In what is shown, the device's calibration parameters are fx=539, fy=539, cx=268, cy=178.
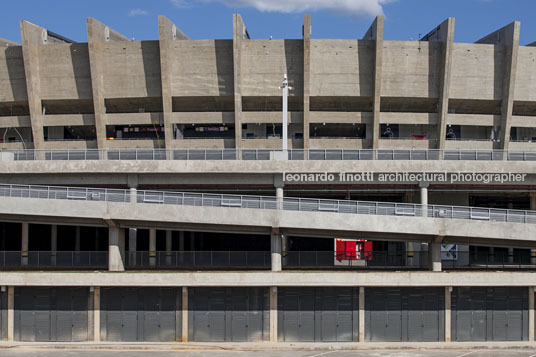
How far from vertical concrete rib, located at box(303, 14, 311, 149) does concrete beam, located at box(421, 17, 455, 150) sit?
9971mm

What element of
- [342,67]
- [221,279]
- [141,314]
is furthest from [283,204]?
[342,67]

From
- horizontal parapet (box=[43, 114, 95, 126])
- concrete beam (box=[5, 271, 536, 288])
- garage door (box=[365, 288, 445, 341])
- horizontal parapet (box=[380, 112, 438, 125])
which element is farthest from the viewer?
horizontal parapet (box=[43, 114, 95, 126])

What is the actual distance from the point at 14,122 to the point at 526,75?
132 feet

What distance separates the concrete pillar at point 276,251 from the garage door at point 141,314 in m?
5.02

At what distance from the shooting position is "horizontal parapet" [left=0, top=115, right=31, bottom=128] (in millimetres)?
42688

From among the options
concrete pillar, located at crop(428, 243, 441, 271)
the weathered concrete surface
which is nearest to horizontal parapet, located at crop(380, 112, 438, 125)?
the weathered concrete surface

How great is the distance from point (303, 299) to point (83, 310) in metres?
11.0

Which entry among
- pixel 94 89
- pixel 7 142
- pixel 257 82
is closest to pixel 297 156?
pixel 257 82

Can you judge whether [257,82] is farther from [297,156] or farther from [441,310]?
[441,310]

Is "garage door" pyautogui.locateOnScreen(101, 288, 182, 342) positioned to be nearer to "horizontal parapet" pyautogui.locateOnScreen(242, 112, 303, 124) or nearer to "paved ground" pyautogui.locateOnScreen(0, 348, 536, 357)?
"paved ground" pyautogui.locateOnScreen(0, 348, 536, 357)

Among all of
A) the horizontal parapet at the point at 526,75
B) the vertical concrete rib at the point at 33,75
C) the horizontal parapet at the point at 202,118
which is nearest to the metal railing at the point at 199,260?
the horizontal parapet at the point at 202,118

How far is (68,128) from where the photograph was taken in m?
45.7

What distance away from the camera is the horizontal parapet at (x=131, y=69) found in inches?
1628

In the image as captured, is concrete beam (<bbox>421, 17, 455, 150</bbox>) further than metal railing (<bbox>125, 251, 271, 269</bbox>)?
Yes
